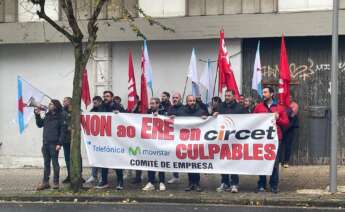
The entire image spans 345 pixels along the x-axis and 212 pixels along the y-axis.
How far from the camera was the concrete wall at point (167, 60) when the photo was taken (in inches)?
626

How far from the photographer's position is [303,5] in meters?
15.0

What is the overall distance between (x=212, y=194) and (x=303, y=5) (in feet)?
18.2

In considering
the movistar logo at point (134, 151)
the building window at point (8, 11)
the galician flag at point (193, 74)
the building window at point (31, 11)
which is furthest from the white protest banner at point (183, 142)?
the building window at point (8, 11)

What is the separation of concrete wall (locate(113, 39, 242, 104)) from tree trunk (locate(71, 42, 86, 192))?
13.0ft

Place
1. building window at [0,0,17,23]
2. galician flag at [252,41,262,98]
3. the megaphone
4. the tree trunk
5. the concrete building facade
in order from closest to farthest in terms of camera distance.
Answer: the tree trunk
the megaphone
galician flag at [252,41,262,98]
the concrete building facade
building window at [0,0,17,23]

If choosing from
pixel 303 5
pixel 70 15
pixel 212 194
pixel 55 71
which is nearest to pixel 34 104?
pixel 70 15

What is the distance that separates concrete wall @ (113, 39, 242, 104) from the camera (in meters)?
15.9

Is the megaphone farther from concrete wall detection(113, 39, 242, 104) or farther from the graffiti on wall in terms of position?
the graffiti on wall

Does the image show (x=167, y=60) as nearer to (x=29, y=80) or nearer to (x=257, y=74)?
(x=257, y=74)

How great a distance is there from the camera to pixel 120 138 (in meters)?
12.8

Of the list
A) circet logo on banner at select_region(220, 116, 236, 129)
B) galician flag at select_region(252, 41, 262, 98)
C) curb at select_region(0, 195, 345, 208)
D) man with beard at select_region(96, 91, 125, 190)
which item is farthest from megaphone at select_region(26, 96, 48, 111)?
galician flag at select_region(252, 41, 262, 98)

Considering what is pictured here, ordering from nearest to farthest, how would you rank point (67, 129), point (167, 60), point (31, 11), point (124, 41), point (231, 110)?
1. point (231, 110)
2. point (67, 129)
3. point (167, 60)
4. point (124, 41)
5. point (31, 11)

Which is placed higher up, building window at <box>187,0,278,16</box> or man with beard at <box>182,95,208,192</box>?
building window at <box>187,0,278,16</box>

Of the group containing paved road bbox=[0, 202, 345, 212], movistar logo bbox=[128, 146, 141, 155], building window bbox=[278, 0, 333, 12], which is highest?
building window bbox=[278, 0, 333, 12]
